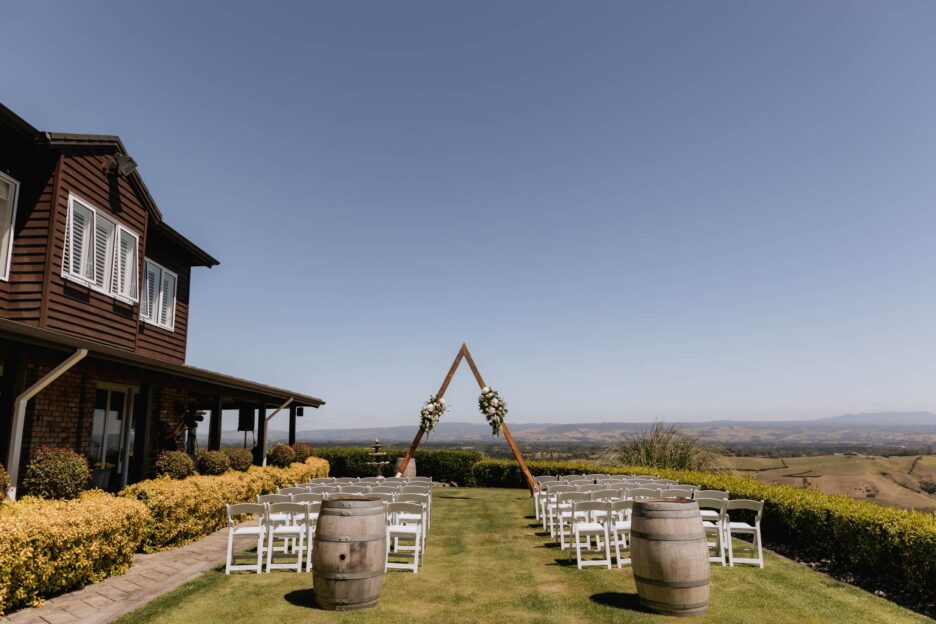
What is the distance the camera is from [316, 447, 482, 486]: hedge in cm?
2509

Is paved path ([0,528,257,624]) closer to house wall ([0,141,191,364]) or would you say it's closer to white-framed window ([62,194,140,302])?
house wall ([0,141,191,364])

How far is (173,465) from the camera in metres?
11.4

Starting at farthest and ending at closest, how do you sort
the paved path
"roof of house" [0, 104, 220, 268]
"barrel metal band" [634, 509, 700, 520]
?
"roof of house" [0, 104, 220, 268], "barrel metal band" [634, 509, 700, 520], the paved path

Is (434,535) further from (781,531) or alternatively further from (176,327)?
(176,327)

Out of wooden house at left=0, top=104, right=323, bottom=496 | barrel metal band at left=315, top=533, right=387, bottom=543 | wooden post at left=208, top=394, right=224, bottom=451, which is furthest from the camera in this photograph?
wooden post at left=208, top=394, right=224, bottom=451

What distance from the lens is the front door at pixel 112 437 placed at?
492 inches

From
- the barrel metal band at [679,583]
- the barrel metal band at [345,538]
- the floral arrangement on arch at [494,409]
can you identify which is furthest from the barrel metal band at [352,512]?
the floral arrangement on arch at [494,409]

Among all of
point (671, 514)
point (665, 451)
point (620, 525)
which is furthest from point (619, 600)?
point (665, 451)

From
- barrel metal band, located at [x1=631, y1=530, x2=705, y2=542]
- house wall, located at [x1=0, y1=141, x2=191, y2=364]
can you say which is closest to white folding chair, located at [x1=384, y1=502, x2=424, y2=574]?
barrel metal band, located at [x1=631, y1=530, x2=705, y2=542]

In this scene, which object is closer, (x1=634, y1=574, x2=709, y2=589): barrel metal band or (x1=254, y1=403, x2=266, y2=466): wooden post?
(x1=634, y1=574, x2=709, y2=589): barrel metal band

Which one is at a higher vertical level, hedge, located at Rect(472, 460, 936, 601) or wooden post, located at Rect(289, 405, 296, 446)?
wooden post, located at Rect(289, 405, 296, 446)

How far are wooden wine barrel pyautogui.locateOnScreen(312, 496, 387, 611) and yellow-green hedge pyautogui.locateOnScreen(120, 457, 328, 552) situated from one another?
4.31 m

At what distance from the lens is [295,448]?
20.9 meters

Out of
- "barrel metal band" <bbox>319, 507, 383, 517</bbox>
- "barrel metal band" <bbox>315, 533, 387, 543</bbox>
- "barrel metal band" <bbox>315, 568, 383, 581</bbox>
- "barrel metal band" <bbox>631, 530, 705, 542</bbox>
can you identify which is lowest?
"barrel metal band" <bbox>315, 568, 383, 581</bbox>
